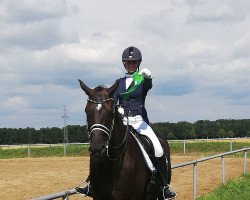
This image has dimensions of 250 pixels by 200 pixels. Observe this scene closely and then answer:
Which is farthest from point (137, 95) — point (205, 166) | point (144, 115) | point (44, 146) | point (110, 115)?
point (44, 146)

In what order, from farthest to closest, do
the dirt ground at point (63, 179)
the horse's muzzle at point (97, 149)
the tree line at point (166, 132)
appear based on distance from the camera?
the tree line at point (166, 132), the dirt ground at point (63, 179), the horse's muzzle at point (97, 149)

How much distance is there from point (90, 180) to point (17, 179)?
17.3 m

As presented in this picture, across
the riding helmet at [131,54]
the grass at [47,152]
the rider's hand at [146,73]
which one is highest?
the riding helmet at [131,54]

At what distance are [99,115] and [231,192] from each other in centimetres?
866

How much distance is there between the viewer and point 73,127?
69.9 metres

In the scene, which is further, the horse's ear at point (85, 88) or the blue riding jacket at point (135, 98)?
the blue riding jacket at point (135, 98)

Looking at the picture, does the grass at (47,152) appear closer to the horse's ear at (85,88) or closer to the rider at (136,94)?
the rider at (136,94)

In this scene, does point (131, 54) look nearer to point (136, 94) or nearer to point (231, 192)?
point (136, 94)

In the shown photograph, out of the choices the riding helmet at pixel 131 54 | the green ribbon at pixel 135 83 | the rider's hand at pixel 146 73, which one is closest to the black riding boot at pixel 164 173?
the green ribbon at pixel 135 83

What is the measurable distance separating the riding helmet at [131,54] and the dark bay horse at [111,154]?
107 cm

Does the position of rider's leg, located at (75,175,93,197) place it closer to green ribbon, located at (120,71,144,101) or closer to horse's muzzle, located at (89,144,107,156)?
horse's muzzle, located at (89,144,107,156)

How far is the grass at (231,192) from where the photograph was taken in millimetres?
12094

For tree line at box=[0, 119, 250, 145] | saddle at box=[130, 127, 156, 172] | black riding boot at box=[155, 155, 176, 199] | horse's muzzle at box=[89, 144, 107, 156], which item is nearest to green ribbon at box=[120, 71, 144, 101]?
saddle at box=[130, 127, 156, 172]

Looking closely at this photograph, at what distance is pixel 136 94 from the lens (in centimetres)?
673
